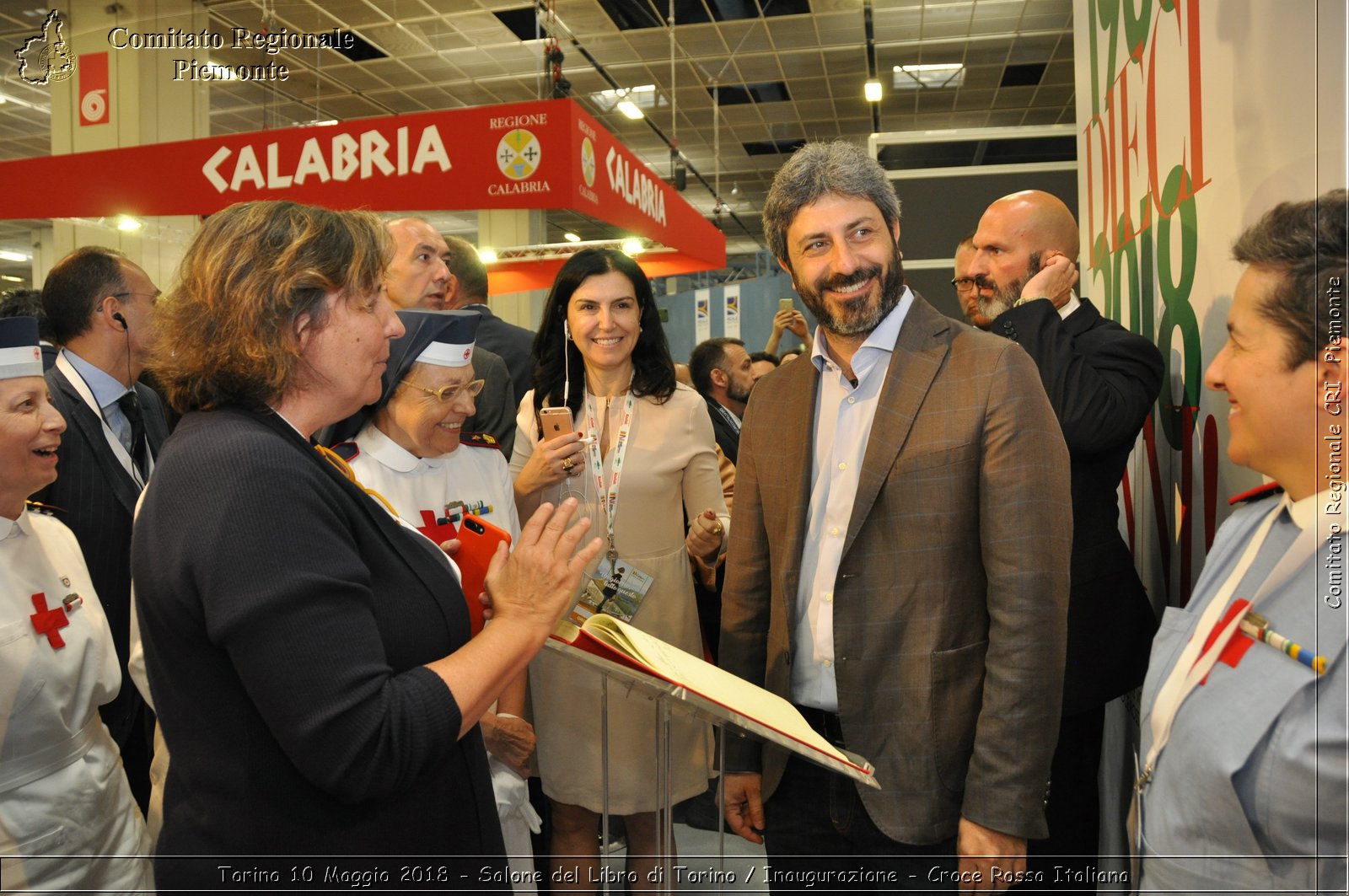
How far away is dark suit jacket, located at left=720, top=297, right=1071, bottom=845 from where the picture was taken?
161 centimetres

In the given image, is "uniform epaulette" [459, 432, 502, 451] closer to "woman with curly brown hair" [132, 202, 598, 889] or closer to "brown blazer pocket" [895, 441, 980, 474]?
"woman with curly brown hair" [132, 202, 598, 889]

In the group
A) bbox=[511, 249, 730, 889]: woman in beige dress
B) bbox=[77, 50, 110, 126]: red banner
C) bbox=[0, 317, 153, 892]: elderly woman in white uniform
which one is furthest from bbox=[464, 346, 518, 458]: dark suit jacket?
bbox=[77, 50, 110, 126]: red banner

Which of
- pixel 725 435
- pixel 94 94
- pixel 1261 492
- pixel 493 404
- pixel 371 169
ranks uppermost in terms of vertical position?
pixel 94 94

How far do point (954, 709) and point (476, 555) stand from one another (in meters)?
0.87

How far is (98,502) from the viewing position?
2.66 m

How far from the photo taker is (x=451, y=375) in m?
2.23

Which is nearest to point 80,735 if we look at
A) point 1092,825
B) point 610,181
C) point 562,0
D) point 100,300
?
point 100,300

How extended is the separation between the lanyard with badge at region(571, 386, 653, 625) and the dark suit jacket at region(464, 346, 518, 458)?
1.69 feet

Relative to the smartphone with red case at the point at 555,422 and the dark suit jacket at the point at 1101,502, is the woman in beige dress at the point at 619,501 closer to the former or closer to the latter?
the smartphone with red case at the point at 555,422

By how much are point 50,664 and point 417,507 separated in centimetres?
75

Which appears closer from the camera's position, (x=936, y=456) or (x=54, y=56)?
(x=936, y=456)

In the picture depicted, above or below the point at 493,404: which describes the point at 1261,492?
below

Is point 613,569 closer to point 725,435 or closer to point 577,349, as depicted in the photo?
point 577,349

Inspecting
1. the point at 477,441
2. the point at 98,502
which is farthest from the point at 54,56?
the point at 477,441
